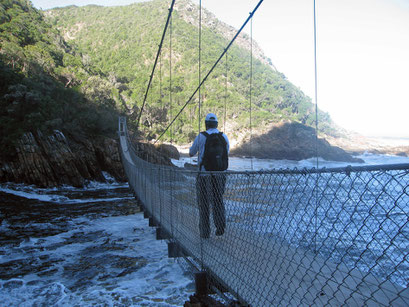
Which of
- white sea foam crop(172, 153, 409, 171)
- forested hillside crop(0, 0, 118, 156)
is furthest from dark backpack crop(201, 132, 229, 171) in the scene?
white sea foam crop(172, 153, 409, 171)

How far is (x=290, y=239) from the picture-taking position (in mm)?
1782

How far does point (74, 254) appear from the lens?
13.3ft

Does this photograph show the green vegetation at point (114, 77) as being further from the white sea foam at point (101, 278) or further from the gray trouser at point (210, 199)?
the gray trouser at point (210, 199)

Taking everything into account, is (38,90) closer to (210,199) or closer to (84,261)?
(84,261)

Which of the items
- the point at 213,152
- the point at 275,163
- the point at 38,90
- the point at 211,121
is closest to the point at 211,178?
the point at 213,152

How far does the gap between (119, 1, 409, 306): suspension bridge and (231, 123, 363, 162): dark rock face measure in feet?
82.5

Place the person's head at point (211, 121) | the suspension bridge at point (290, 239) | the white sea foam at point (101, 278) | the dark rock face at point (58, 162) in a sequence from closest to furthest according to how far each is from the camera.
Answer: the suspension bridge at point (290, 239), the person's head at point (211, 121), the white sea foam at point (101, 278), the dark rock face at point (58, 162)

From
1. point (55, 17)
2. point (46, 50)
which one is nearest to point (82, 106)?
point (46, 50)

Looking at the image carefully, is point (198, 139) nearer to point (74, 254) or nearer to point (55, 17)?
point (74, 254)

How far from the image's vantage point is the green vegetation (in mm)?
12430

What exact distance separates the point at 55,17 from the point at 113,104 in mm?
55953

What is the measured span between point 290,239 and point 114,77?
112 ft

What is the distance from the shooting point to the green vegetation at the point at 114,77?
12430 mm

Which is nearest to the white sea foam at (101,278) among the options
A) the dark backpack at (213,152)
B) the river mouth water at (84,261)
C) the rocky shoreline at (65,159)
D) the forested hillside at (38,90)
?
the river mouth water at (84,261)
